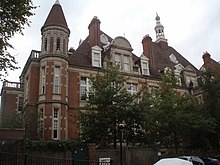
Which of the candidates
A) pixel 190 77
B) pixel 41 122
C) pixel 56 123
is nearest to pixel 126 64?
pixel 190 77

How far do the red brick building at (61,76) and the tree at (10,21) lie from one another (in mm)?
10880

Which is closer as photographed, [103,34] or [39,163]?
[39,163]

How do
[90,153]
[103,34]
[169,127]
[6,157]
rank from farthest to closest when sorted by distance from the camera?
[103,34] < [169,127] < [90,153] < [6,157]

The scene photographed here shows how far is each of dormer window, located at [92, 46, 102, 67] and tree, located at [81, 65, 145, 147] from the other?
33.5ft

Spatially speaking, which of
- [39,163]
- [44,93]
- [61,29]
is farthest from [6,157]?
[61,29]

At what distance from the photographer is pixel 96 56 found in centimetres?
3481

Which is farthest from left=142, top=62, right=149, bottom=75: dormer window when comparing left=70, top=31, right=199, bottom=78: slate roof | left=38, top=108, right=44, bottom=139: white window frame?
left=38, top=108, right=44, bottom=139: white window frame

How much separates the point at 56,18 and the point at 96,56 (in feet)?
21.9

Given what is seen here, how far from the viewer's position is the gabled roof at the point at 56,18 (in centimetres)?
3154

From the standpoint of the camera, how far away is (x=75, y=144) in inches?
876

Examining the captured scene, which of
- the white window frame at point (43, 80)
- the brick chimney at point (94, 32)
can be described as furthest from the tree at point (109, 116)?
the brick chimney at point (94, 32)

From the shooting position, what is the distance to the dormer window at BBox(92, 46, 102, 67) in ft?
113

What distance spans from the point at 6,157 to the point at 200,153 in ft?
63.9

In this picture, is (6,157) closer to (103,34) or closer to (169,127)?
(169,127)
